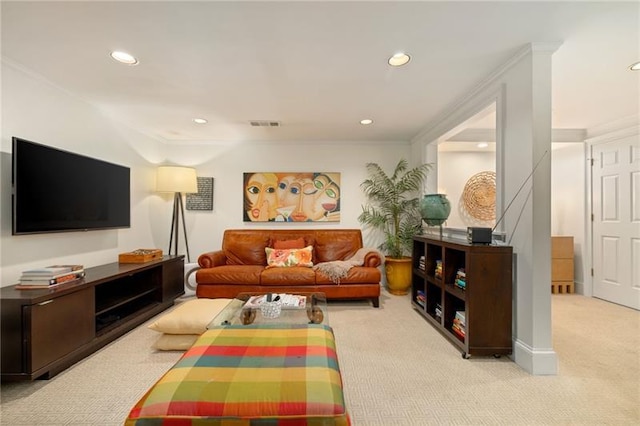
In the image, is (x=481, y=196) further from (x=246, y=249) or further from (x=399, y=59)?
(x=246, y=249)

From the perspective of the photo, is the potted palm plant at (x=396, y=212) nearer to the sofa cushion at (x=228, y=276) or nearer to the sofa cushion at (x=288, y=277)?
the sofa cushion at (x=288, y=277)

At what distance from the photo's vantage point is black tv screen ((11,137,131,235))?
2.05m

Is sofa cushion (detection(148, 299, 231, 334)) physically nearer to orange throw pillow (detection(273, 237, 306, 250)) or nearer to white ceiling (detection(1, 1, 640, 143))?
orange throw pillow (detection(273, 237, 306, 250))

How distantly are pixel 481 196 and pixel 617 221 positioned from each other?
1.58 m

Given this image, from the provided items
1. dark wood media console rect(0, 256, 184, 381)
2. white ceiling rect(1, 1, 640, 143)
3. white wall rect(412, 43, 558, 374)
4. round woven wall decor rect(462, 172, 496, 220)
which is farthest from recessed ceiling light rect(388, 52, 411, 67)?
round woven wall decor rect(462, 172, 496, 220)

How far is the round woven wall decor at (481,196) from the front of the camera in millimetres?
4492

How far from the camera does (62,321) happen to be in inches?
75.8

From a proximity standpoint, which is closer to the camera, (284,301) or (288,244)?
(284,301)

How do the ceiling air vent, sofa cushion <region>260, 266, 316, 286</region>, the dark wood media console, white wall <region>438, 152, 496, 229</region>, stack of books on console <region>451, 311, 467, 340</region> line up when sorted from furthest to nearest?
1. white wall <region>438, 152, 496, 229</region>
2. the ceiling air vent
3. sofa cushion <region>260, 266, 316, 286</region>
4. stack of books on console <region>451, 311, 467, 340</region>
5. the dark wood media console

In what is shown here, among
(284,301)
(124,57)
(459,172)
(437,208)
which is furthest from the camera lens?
(459,172)

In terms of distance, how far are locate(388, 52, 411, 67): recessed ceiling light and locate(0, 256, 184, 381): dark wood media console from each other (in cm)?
294

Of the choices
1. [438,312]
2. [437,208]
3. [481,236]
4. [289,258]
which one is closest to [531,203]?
[481,236]

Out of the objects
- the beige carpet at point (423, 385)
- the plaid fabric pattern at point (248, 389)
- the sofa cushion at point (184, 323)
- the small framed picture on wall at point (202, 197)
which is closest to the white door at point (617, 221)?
the beige carpet at point (423, 385)

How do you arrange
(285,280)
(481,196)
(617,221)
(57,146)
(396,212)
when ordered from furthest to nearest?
(481,196) → (396,212) → (617,221) → (285,280) → (57,146)
